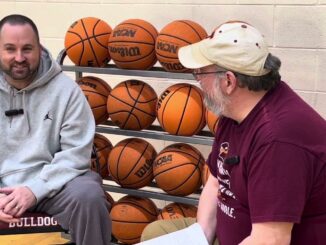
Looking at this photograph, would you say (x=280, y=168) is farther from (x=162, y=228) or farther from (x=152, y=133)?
(x=152, y=133)

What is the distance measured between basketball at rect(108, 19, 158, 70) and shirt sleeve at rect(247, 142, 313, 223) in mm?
1318

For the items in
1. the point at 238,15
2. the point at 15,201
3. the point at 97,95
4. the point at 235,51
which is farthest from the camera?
the point at 238,15

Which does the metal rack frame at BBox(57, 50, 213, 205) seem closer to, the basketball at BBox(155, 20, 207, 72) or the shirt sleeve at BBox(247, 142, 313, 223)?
the basketball at BBox(155, 20, 207, 72)

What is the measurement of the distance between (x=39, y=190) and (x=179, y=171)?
26.9 inches

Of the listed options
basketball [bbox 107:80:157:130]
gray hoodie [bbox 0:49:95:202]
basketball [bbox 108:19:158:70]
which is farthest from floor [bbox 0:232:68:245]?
basketball [bbox 108:19:158:70]

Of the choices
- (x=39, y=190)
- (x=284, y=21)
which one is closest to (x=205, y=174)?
(x=39, y=190)

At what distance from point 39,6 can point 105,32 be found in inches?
47.3

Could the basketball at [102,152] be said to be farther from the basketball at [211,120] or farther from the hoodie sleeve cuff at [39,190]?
the basketball at [211,120]

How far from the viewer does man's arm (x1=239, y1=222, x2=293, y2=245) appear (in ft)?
4.34

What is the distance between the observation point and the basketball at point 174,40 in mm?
2410

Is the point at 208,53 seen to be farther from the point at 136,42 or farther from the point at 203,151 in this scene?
the point at 203,151

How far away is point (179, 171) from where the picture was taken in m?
2.48

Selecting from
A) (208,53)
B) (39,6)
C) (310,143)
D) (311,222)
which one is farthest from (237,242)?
(39,6)

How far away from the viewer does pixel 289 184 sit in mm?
1290
